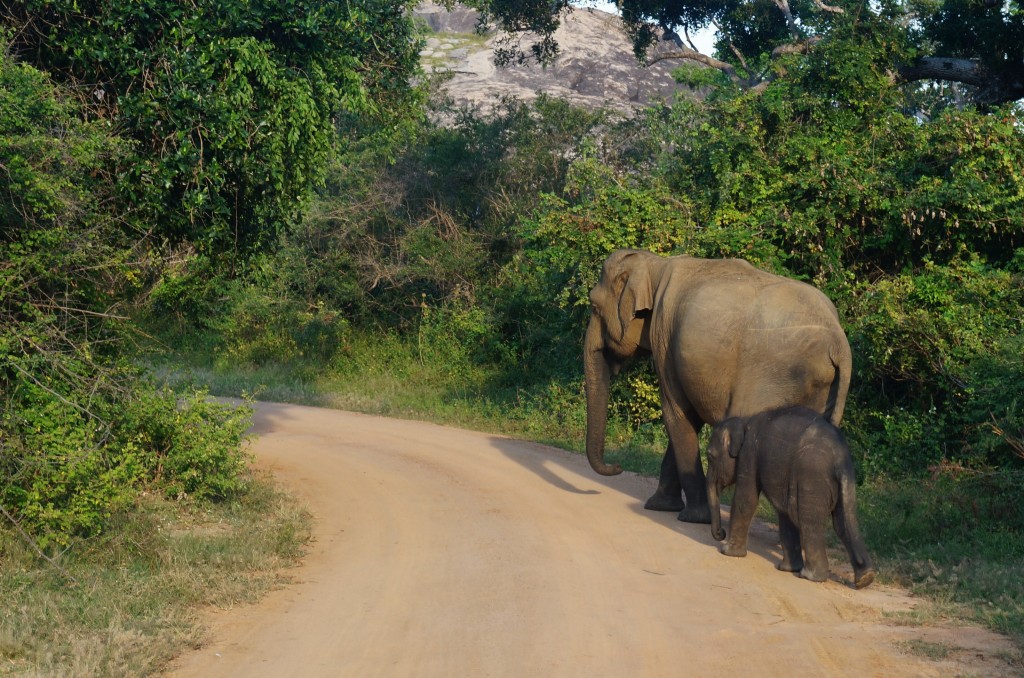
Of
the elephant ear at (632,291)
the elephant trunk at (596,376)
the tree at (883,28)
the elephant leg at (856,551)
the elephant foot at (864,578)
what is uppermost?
the tree at (883,28)

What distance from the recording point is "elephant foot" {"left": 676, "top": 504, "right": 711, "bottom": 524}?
9969 mm

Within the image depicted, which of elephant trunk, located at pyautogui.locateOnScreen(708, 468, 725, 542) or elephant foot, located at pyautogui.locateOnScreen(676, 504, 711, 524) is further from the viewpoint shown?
elephant foot, located at pyautogui.locateOnScreen(676, 504, 711, 524)

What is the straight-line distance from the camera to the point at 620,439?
1457 centimetres

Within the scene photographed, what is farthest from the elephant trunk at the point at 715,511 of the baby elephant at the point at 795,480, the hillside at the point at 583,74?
the hillside at the point at 583,74

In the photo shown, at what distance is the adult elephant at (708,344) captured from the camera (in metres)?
9.02

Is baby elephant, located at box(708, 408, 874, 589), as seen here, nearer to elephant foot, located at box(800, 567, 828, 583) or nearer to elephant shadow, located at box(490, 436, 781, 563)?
elephant foot, located at box(800, 567, 828, 583)

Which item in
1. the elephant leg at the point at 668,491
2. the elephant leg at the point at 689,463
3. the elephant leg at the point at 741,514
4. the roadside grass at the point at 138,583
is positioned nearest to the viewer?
the roadside grass at the point at 138,583

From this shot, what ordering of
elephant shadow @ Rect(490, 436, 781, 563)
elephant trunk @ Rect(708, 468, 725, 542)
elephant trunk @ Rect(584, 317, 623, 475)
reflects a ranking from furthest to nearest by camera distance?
elephant trunk @ Rect(584, 317, 623, 475)
elephant shadow @ Rect(490, 436, 781, 563)
elephant trunk @ Rect(708, 468, 725, 542)

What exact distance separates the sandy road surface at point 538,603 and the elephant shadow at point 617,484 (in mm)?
56

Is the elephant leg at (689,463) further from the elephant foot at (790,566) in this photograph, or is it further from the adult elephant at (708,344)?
the elephant foot at (790,566)

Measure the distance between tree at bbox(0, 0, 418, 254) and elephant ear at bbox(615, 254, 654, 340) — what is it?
321 cm

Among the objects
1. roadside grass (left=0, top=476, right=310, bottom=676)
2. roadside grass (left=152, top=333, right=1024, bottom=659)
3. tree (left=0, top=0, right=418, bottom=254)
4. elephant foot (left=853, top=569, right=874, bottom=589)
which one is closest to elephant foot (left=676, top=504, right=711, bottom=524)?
roadside grass (left=152, top=333, right=1024, bottom=659)

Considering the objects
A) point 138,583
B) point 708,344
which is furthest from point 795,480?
point 138,583

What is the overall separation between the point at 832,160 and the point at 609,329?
193 inches
